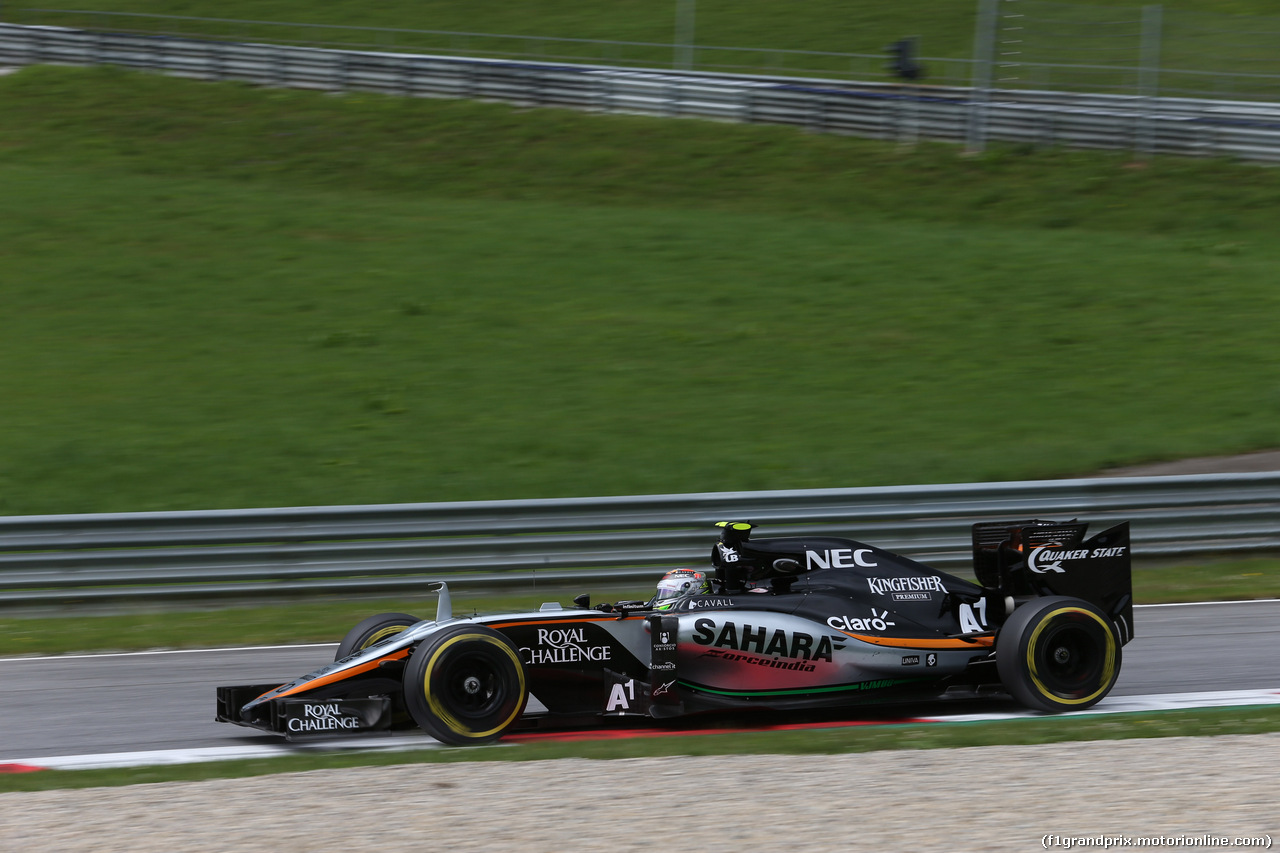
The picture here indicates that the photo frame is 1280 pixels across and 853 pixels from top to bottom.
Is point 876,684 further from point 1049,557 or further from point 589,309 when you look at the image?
point 589,309

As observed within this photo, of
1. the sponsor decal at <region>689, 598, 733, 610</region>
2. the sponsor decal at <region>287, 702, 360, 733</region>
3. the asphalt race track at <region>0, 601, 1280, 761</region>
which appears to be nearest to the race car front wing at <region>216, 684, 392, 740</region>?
the sponsor decal at <region>287, 702, 360, 733</region>

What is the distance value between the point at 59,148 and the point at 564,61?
14216mm

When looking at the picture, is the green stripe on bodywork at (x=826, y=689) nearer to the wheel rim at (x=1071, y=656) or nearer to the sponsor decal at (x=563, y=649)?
the sponsor decal at (x=563, y=649)

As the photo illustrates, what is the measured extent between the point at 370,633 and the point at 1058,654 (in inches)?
167

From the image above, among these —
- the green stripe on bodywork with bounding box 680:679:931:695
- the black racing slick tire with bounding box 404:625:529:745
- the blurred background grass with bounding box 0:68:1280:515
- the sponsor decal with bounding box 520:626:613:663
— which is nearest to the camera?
the black racing slick tire with bounding box 404:625:529:745

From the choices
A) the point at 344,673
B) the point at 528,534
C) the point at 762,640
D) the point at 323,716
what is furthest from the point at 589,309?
the point at 323,716

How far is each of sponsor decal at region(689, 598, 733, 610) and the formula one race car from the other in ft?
0.04

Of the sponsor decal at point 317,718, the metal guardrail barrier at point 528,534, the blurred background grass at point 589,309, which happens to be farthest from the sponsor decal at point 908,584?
the blurred background grass at point 589,309

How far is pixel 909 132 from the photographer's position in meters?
29.8

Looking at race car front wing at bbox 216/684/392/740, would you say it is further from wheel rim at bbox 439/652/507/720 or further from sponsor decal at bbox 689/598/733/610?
sponsor decal at bbox 689/598/733/610

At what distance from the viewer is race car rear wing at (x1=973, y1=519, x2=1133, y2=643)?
9250mm

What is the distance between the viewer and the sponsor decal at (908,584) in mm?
8969

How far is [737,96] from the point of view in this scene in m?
31.3

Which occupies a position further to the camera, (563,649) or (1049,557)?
(1049,557)
